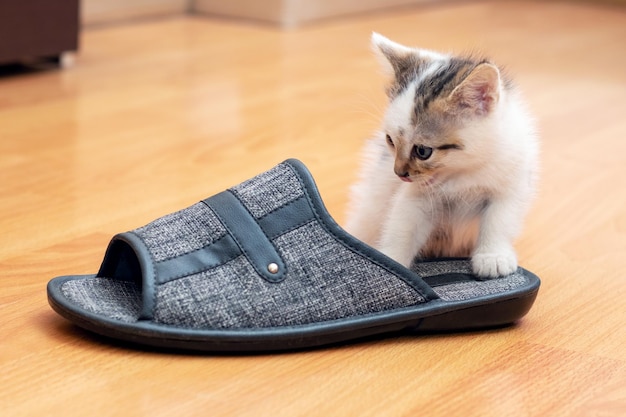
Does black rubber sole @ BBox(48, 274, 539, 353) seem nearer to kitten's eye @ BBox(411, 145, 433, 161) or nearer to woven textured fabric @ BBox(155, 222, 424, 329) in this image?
woven textured fabric @ BBox(155, 222, 424, 329)

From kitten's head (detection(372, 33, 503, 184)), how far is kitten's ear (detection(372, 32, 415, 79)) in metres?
0.05

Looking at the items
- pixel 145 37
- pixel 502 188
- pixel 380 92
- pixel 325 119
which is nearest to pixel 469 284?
pixel 502 188

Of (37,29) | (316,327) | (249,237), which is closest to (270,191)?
(249,237)

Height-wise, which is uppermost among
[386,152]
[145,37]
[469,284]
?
[386,152]

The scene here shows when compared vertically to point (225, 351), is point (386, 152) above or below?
above

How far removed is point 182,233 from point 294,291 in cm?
15

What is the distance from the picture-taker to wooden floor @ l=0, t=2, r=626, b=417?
1014 millimetres

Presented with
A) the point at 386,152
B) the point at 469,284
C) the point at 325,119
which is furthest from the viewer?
the point at 325,119

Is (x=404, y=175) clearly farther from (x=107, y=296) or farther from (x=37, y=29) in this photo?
(x=37, y=29)

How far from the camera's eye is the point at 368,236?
1417 mm

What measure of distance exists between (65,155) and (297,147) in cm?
49

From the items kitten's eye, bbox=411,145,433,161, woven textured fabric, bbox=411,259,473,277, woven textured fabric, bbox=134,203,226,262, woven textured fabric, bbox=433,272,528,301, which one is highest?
kitten's eye, bbox=411,145,433,161

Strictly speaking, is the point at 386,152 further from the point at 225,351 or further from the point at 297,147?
the point at 297,147

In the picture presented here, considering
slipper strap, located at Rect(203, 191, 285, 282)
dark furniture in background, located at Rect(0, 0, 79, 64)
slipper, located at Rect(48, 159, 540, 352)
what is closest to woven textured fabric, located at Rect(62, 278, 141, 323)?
slipper, located at Rect(48, 159, 540, 352)
